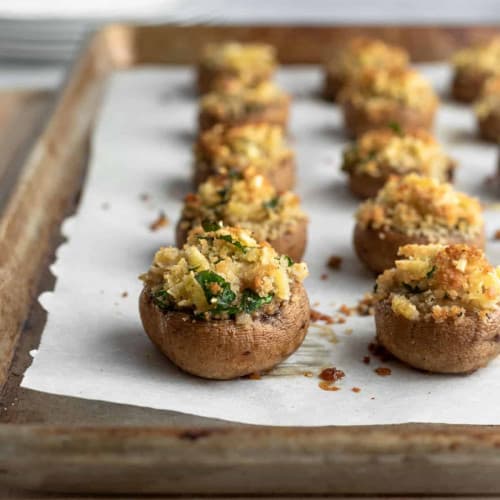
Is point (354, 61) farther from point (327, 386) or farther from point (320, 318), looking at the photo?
point (327, 386)

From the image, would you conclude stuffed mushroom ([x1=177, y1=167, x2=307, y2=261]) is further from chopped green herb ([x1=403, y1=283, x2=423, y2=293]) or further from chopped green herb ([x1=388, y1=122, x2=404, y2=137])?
chopped green herb ([x1=388, y1=122, x2=404, y2=137])

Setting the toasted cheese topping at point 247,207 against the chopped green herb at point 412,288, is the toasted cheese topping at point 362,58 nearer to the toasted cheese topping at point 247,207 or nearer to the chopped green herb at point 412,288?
the toasted cheese topping at point 247,207

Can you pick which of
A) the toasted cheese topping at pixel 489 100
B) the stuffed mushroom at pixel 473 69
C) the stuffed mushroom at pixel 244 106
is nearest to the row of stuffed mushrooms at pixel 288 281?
the stuffed mushroom at pixel 244 106

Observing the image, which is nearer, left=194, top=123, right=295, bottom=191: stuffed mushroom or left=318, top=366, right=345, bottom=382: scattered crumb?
left=318, top=366, right=345, bottom=382: scattered crumb

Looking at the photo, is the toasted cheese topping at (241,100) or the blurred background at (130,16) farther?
the blurred background at (130,16)

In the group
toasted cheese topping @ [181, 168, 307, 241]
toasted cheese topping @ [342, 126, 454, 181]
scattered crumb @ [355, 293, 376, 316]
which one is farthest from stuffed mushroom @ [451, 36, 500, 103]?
scattered crumb @ [355, 293, 376, 316]

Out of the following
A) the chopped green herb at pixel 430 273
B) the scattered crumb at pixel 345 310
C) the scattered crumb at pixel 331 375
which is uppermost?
Result: the chopped green herb at pixel 430 273
